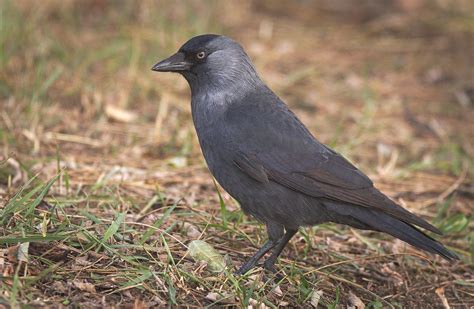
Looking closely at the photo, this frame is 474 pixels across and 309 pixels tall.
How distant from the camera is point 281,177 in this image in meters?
4.40

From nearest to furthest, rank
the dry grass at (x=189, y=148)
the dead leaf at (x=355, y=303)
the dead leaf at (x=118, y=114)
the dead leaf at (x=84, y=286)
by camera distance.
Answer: the dead leaf at (x=84, y=286)
the dry grass at (x=189, y=148)
the dead leaf at (x=355, y=303)
the dead leaf at (x=118, y=114)

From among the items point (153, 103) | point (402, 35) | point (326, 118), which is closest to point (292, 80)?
point (326, 118)

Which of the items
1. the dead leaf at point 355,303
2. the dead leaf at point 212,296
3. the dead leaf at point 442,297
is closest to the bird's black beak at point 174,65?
the dead leaf at point 212,296

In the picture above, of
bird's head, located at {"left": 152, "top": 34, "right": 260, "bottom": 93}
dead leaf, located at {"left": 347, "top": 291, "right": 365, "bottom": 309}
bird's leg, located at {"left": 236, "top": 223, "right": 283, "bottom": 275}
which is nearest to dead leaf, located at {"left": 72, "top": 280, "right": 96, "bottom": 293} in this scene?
bird's leg, located at {"left": 236, "top": 223, "right": 283, "bottom": 275}

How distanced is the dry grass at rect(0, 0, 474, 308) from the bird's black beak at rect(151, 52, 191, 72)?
32.4 inches

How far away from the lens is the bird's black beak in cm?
491

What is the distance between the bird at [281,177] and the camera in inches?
168

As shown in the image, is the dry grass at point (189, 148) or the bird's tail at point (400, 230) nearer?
the dry grass at point (189, 148)

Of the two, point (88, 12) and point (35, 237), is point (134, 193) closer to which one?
point (35, 237)

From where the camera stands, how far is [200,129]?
4613 millimetres

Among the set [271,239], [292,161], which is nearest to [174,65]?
[292,161]

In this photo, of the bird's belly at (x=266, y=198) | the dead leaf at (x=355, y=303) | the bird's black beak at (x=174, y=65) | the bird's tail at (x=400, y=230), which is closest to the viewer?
the bird's tail at (x=400, y=230)

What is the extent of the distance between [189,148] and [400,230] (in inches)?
96.9

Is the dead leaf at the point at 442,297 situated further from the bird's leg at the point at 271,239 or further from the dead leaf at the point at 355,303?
the bird's leg at the point at 271,239
